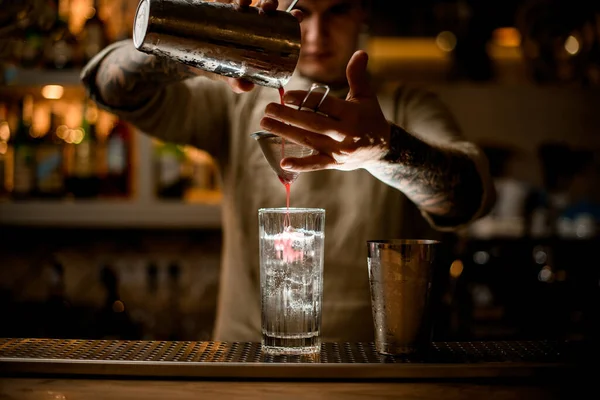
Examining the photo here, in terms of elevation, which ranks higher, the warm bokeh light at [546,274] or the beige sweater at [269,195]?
the beige sweater at [269,195]

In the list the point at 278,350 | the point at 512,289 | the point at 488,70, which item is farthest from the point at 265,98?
the point at 488,70

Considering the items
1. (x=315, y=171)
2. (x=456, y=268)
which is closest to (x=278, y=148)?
(x=315, y=171)

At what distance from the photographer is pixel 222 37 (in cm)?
109

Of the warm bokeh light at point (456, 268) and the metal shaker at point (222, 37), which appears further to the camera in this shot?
the warm bokeh light at point (456, 268)

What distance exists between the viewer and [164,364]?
1.03 m

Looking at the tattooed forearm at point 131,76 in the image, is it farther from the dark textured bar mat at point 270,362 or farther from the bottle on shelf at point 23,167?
the bottle on shelf at point 23,167

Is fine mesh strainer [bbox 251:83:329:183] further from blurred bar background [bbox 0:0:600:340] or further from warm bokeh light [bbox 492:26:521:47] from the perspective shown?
warm bokeh light [bbox 492:26:521:47]

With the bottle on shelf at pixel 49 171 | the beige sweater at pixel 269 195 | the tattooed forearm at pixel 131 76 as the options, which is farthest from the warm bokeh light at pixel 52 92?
the tattooed forearm at pixel 131 76

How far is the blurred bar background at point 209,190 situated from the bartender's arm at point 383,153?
84 centimetres

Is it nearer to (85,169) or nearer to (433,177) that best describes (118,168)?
(85,169)

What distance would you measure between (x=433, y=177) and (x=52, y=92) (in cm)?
228

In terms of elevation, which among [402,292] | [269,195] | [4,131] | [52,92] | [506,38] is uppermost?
[506,38]

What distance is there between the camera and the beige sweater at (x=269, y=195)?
5.90 ft

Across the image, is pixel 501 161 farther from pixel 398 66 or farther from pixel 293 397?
pixel 293 397
